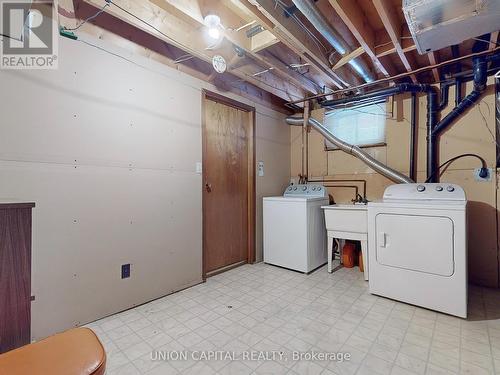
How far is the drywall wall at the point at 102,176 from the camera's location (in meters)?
1.70

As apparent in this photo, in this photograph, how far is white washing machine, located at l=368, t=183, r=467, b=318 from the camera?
201 cm

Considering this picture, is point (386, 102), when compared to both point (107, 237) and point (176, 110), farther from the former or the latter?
point (107, 237)

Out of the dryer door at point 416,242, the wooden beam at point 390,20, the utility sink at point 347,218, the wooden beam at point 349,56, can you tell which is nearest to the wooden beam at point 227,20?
the wooden beam at point 349,56

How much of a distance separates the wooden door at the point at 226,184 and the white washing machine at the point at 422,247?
161 cm

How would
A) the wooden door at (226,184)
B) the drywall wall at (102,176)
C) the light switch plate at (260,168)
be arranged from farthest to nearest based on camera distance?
1. the light switch plate at (260,168)
2. the wooden door at (226,184)
3. the drywall wall at (102,176)

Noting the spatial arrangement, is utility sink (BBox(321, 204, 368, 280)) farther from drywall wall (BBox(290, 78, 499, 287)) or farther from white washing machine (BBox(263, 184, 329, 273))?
drywall wall (BBox(290, 78, 499, 287))

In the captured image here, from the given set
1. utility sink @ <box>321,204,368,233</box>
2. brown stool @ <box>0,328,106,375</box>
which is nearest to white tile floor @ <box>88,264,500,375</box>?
utility sink @ <box>321,204,368,233</box>

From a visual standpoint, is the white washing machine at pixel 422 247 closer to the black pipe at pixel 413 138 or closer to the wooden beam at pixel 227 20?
the black pipe at pixel 413 138

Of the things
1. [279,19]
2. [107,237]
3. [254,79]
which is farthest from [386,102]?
[107,237]

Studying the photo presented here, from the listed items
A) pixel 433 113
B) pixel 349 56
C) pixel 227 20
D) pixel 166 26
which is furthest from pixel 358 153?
pixel 166 26

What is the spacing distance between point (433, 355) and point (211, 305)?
1664 millimetres

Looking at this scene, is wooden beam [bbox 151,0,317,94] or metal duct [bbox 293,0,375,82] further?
wooden beam [bbox 151,0,317,94]

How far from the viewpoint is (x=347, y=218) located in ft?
9.41

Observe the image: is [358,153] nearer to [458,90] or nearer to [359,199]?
[359,199]
